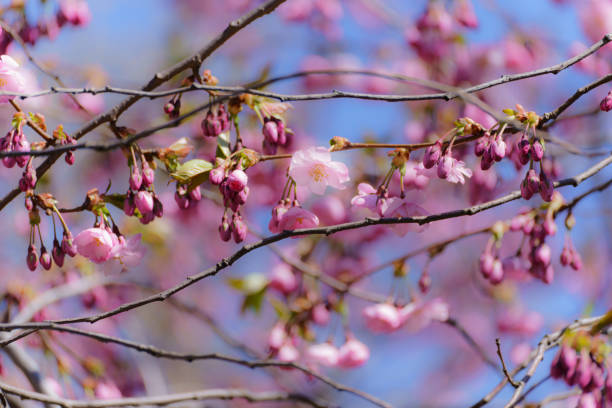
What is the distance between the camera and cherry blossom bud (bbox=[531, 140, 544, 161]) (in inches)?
65.6

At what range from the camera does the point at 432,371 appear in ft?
26.1

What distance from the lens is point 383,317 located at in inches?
99.2

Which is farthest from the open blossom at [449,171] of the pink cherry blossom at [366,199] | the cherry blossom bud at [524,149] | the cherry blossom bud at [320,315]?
the cherry blossom bud at [320,315]

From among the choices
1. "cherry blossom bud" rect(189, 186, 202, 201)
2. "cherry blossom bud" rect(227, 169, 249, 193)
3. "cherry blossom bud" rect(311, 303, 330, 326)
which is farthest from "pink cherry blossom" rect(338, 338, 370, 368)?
"cherry blossom bud" rect(227, 169, 249, 193)

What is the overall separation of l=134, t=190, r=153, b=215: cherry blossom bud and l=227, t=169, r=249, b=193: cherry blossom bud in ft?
0.73

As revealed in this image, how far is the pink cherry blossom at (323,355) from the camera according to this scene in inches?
104

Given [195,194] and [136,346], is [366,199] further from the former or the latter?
[136,346]

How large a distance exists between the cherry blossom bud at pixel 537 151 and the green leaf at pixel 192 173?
0.80m

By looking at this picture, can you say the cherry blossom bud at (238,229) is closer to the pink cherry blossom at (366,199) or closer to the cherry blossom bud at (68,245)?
the pink cherry blossom at (366,199)

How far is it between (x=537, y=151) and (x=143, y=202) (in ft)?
3.17

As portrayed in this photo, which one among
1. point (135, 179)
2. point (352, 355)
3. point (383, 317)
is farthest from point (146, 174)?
point (352, 355)

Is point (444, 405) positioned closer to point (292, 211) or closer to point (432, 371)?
point (432, 371)

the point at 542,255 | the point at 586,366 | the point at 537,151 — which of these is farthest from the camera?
the point at 542,255

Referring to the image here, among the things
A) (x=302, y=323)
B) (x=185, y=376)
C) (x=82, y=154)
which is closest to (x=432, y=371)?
(x=185, y=376)
